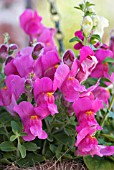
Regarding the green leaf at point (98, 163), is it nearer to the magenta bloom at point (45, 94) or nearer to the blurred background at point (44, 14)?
the magenta bloom at point (45, 94)

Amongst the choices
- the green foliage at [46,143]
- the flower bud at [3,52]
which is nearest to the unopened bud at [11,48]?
the flower bud at [3,52]

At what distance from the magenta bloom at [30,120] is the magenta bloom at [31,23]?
0.28 m

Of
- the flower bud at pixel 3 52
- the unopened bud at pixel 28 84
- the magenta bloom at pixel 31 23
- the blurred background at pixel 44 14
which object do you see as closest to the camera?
the unopened bud at pixel 28 84

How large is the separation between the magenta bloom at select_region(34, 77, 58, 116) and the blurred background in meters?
1.64

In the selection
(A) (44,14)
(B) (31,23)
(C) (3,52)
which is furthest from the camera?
(A) (44,14)

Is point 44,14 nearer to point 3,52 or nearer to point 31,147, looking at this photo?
point 3,52

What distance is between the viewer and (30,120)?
71 centimetres

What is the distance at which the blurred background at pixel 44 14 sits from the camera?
8.48 feet

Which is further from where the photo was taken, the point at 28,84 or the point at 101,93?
the point at 101,93

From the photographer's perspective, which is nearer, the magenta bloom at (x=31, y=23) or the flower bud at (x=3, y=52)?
the flower bud at (x=3, y=52)

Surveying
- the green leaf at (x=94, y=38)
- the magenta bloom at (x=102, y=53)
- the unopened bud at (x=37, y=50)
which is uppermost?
the green leaf at (x=94, y=38)

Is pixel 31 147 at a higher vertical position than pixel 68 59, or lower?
lower

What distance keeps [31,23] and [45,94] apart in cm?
29

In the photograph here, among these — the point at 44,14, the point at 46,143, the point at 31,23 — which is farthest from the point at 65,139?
the point at 44,14
